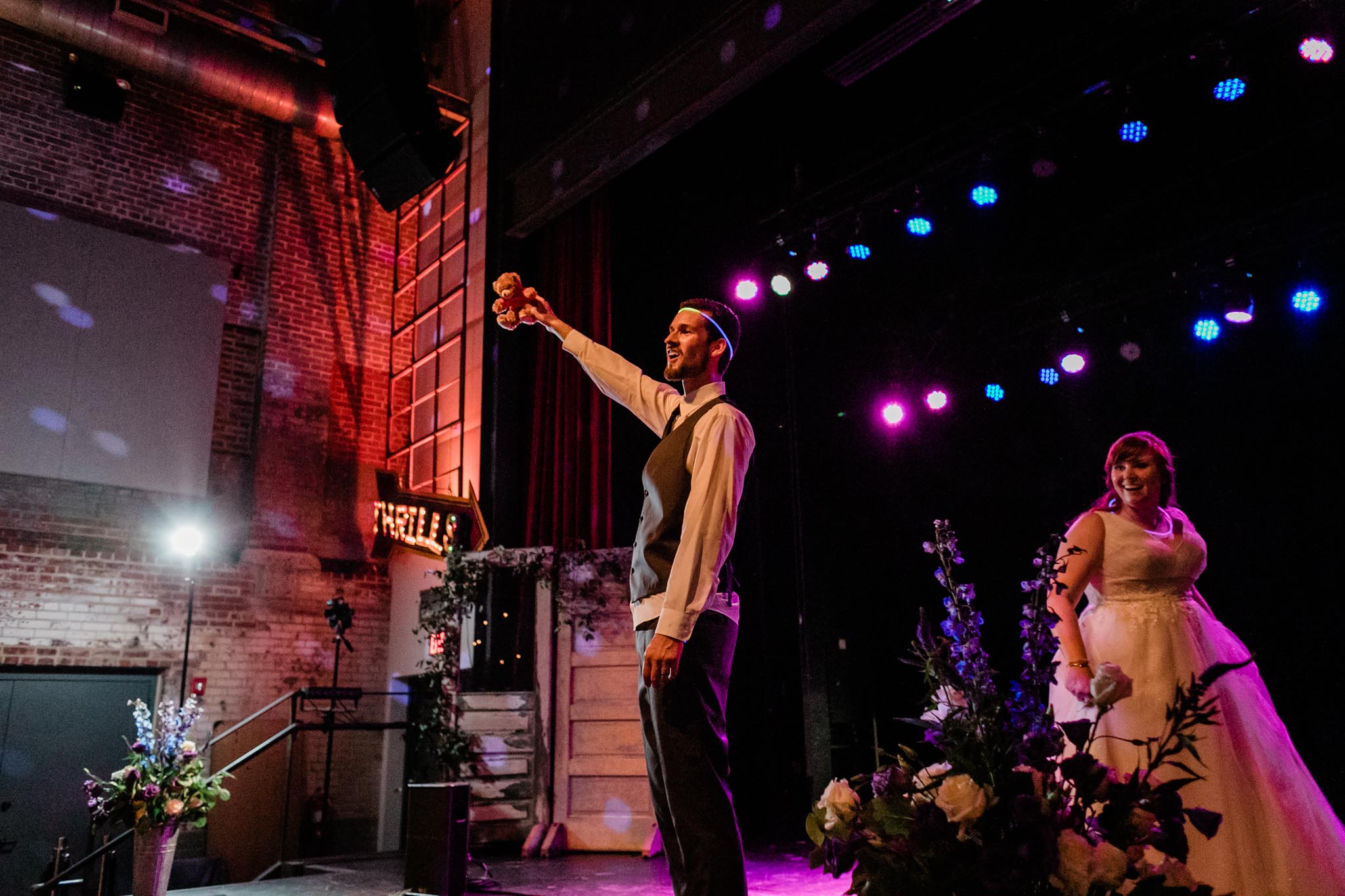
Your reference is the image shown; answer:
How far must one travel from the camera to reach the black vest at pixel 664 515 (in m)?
2.26

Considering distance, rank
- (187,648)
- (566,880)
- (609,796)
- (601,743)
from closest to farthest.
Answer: (566,880) → (609,796) → (601,743) → (187,648)

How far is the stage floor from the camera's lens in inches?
165

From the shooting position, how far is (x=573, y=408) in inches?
299

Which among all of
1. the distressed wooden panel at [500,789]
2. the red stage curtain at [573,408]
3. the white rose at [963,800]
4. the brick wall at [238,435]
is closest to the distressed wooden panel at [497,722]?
the distressed wooden panel at [500,789]

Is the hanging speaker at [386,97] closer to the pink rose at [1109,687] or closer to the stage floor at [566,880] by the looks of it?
the stage floor at [566,880]

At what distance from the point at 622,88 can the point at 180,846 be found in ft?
20.5

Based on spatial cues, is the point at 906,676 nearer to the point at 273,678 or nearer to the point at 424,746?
the point at 424,746

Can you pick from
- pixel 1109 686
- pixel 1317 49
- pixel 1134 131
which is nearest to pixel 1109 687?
pixel 1109 686

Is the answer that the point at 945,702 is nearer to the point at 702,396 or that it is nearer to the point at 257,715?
the point at 702,396

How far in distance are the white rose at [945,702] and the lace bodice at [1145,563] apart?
1708 millimetres

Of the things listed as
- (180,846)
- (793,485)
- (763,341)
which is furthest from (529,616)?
(180,846)

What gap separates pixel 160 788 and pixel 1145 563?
14.6ft

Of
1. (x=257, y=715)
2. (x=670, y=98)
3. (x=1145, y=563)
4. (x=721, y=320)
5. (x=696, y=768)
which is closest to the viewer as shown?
(x=696, y=768)

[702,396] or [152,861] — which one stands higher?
[702,396]
